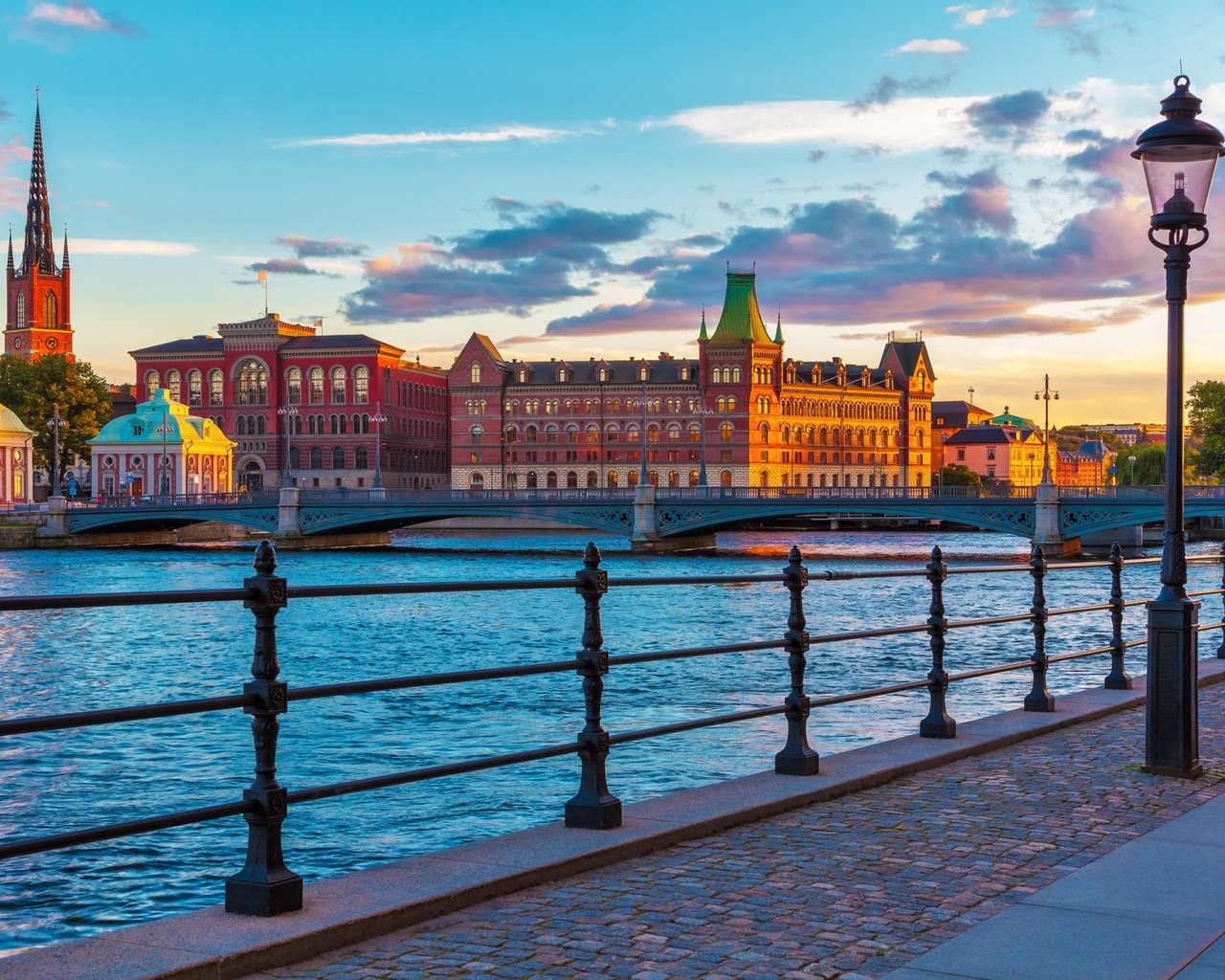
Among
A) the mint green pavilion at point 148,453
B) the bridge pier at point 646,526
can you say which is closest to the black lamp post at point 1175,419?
the bridge pier at point 646,526

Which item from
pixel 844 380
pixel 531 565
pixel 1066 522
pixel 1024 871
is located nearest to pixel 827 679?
pixel 1024 871

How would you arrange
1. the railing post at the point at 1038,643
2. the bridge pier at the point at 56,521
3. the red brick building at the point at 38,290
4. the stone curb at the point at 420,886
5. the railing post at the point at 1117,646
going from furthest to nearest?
the red brick building at the point at 38,290, the bridge pier at the point at 56,521, the railing post at the point at 1117,646, the railing post at the point at 1038,643, the stone curb at the point at 420,886

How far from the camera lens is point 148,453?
99938 mm

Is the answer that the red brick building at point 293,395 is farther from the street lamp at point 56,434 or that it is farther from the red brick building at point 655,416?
the street lamp at point 56,434

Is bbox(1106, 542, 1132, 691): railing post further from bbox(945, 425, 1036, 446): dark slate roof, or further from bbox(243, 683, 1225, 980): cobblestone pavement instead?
bbox(945, 425, 1036, 446): dark slate roof

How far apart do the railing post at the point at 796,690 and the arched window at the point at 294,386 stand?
389 feet

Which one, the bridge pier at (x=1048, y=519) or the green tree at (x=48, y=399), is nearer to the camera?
the bridge pier at (x=1048, y=519)

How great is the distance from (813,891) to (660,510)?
64163 mm

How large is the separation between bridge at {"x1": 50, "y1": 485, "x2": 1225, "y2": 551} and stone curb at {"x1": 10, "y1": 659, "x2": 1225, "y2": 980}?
49719mm

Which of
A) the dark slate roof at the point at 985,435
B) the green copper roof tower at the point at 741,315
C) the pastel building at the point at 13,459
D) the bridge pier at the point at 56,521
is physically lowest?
the bridge pier at the point at 56,521

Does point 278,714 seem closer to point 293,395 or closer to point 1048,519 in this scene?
point 1048,519

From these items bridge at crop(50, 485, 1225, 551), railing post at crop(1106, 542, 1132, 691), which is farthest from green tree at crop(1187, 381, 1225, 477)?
railing post at crop(1106, 542, 1132, 691)

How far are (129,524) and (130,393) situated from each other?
75994 mm

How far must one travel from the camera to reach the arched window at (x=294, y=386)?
123500mm
